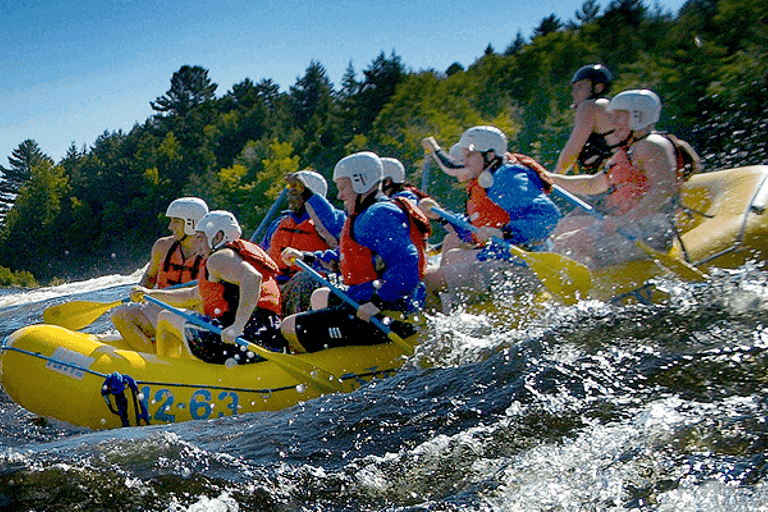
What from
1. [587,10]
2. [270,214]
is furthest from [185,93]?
[270,214]

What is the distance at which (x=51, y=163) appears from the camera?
73.6 metres

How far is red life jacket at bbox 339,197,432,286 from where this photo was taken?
562 centimetres

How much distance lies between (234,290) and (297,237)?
212 centimetres

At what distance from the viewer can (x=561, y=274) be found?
5.40 m

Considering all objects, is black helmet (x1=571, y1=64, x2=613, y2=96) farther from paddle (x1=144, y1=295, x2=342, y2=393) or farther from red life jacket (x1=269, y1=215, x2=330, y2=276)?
paddle (x1=144, y1=295, x2=342, y2=393)

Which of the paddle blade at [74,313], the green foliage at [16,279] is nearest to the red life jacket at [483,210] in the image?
the paddle blade at [74,313]

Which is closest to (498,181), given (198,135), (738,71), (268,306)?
(268,306)

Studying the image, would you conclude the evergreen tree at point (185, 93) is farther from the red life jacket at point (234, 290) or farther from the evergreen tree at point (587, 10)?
the red life jacket at point (234, 290)

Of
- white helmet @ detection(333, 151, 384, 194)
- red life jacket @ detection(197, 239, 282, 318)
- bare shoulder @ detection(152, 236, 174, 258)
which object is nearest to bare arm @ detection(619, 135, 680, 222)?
white helmet @ detection(333, 151, 384, 194)

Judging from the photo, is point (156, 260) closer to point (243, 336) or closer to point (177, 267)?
point (177, 267)

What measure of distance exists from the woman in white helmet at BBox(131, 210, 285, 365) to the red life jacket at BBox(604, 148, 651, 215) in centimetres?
283

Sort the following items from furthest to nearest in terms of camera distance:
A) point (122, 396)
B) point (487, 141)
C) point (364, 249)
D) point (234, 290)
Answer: point (487, 141) < point (234, 290) < point (364, 249) < point (122, 396)

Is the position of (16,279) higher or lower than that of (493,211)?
lower

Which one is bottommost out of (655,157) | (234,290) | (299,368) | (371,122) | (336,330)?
(299,368)
